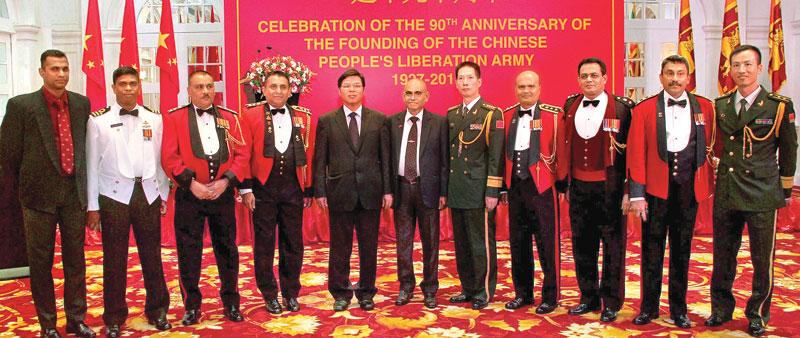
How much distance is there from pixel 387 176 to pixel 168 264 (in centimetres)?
239

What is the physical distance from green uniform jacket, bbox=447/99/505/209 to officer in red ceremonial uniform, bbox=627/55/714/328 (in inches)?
27.4

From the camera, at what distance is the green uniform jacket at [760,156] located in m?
3.09

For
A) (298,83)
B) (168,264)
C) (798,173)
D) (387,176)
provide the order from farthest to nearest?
(798,173) < (298,83) < (168,264) < (387,176)

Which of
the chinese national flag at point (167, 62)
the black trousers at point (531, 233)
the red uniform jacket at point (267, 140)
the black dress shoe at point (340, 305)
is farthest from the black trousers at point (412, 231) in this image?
the chinese national flag at point (167, 62)

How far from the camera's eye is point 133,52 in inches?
262

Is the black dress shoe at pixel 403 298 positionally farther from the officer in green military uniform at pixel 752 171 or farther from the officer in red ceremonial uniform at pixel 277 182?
the officer in green military uniform at pixel 752 171

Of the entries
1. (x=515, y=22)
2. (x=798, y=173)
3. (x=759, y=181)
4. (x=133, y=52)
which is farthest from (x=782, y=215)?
(x=133, y=52)

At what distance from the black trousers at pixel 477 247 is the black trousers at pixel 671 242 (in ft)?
2.71

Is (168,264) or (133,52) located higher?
(133,52)

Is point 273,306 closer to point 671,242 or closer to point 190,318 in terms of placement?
point 190,318

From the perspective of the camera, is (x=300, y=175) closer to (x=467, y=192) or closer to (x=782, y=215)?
(x=467, y=192)

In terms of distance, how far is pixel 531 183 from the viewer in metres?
3.51

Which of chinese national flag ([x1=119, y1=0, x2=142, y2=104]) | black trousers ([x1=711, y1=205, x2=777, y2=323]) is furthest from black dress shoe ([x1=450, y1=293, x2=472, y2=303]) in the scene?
chinese national flag ([x1=119, y1=0, x2=142, y2=104])

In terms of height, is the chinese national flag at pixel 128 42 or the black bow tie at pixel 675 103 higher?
the chinese national flag at pixel 128 42
